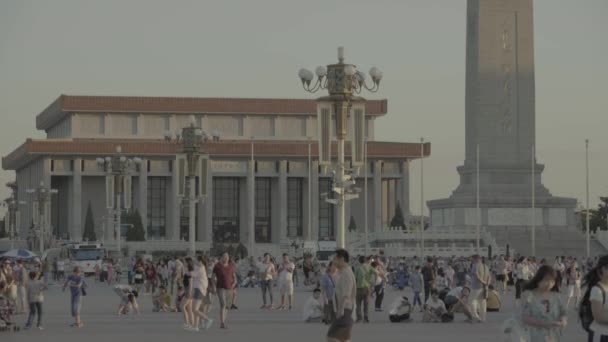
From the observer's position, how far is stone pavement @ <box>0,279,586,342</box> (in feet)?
76.1

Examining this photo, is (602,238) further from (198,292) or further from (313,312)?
(198,292)

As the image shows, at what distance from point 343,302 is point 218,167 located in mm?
94699

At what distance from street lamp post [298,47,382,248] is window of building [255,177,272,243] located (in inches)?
3243

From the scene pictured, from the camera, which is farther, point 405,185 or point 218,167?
point 405,185

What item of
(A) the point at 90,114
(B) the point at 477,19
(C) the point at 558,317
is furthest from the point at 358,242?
(C) the point at 558,317

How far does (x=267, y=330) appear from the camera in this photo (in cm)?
2516

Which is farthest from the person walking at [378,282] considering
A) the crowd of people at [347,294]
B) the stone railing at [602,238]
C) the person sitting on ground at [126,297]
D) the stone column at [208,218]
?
the stone column at [208,218]

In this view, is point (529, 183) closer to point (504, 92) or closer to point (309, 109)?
point (504, 92)

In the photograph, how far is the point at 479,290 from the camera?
28.2 metres

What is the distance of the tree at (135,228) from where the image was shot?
331 feet

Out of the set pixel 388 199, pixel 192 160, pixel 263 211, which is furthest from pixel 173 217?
pixel 192 160

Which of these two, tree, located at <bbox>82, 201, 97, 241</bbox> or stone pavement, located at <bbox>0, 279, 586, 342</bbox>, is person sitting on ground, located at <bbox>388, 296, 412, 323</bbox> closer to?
stone pavement, located at <bbox>0, 279, 586, 342</bbox>

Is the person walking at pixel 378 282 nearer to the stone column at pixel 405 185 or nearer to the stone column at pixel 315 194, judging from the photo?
the stone column at pixel 315 194

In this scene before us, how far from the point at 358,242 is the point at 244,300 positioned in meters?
44.1
